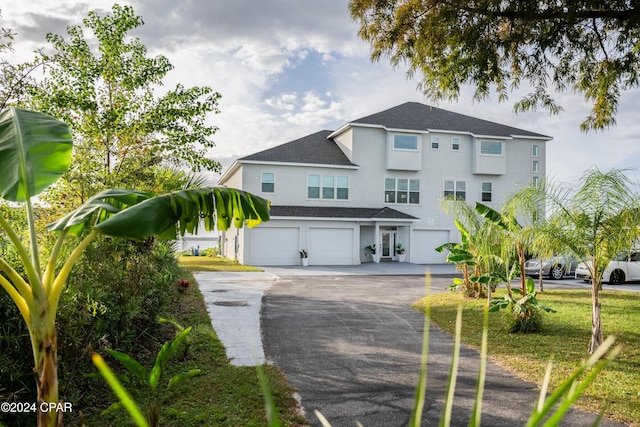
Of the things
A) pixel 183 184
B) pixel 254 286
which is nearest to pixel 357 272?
pixel 254 286

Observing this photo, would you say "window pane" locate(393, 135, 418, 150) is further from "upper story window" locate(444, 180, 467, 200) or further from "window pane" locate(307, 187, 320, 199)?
"window pane" locate(307, 187, 320, 199)

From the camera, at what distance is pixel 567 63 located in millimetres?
9070

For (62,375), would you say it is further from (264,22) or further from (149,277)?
(264,22)

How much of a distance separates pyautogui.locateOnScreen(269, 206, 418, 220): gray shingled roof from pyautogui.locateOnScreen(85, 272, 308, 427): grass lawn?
1867cm

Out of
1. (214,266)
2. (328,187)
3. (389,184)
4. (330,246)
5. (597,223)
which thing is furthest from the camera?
(389,184)

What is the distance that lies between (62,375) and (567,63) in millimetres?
9801

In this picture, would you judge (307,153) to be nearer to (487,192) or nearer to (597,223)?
(487,192)

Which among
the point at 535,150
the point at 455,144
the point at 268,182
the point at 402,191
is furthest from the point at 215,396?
the point at 535,150

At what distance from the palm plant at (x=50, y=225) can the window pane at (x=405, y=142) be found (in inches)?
1001

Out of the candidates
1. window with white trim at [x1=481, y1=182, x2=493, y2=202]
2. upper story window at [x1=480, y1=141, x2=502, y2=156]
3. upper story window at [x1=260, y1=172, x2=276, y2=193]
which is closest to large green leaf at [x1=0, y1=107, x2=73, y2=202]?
upper story window at [x1=260, y1=172, x2=276, y2=193]

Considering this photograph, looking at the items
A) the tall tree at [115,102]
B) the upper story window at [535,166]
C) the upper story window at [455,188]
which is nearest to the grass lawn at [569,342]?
the tall tree at [115,102]

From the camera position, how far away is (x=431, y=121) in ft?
104

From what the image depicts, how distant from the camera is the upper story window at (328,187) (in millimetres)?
28203

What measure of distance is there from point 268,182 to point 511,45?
20.0m
